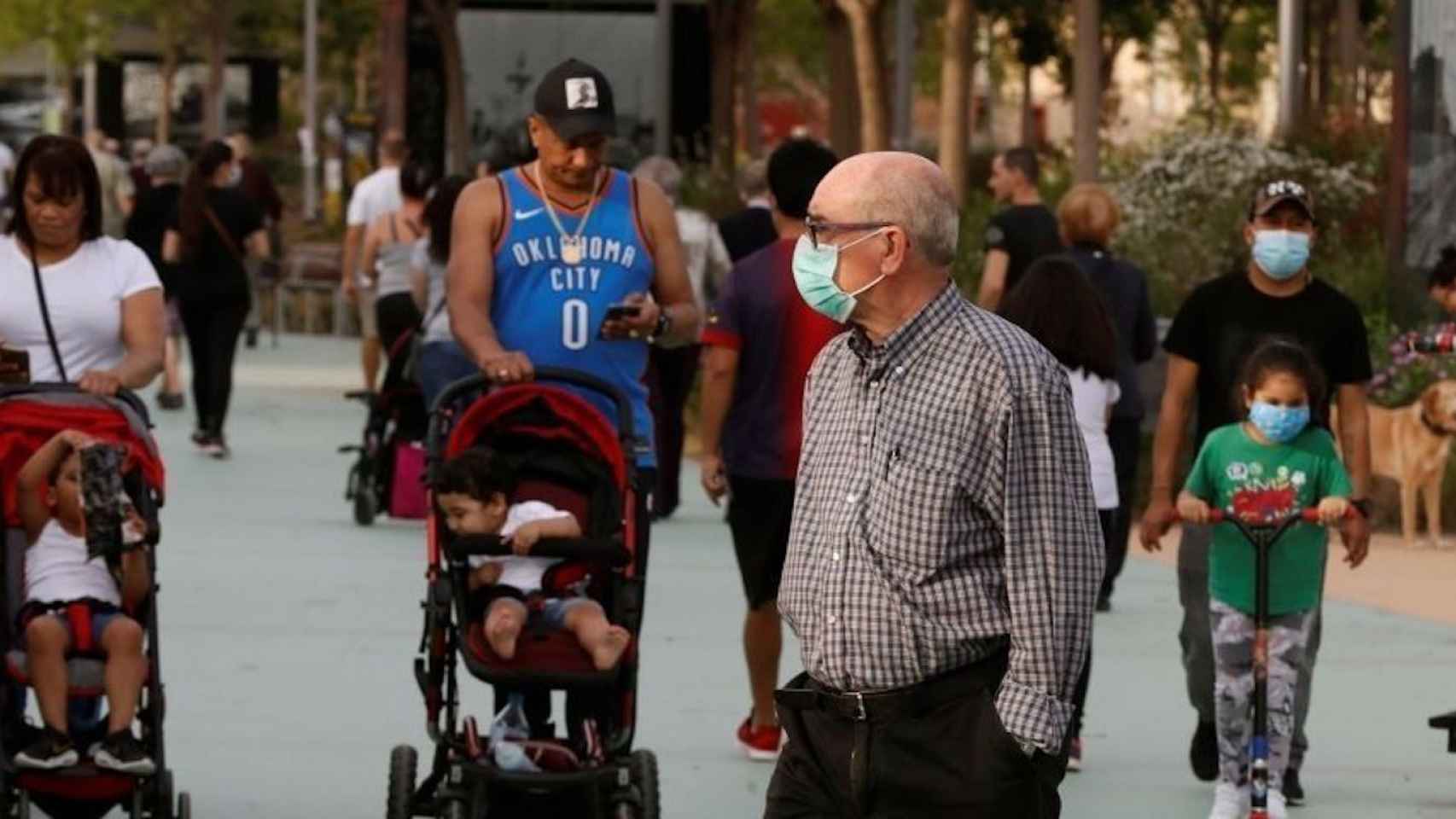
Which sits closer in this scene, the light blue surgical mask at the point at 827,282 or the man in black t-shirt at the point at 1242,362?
the light blue surgical mask at the point at 827,282

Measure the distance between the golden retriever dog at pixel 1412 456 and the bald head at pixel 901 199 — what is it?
10251 mm

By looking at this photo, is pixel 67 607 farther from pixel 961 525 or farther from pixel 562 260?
pixel 961 525

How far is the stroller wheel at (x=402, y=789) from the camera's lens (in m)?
8.17

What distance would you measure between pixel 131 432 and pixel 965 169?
18.8 metres

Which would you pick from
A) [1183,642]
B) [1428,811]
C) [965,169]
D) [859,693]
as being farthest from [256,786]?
[965,169]

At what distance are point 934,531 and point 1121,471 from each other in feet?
25.4

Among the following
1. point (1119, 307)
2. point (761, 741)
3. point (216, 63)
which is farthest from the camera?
point (216, 63)

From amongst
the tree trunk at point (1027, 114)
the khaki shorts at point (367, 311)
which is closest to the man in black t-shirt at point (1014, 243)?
the khaki shorts at point (367, 311)

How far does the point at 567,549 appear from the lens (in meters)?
8.09

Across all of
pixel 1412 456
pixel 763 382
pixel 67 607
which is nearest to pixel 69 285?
pixel 67 607

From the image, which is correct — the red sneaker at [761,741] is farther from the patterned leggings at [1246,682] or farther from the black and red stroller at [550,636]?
the black and red stroller at [550,636]

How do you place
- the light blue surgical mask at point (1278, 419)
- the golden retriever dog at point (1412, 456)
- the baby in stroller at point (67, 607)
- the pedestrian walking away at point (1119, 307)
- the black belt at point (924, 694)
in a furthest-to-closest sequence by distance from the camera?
1. the golden retriever dog at point (1412, 456)
2. the pedestrian walking away at point (1119, 307)
3. the light blue surgical mask at point (1278, 419)
4. the baby in stroller at point (67, 607)
5. the black belt at point (924, 694)

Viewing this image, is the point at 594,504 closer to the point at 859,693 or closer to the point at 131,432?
the point at 131,432

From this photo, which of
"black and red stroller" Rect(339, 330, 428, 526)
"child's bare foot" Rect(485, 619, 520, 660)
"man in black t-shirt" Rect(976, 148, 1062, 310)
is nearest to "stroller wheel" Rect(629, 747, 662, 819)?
"child's bare foot" Rect(485, 619, 520, 660)
